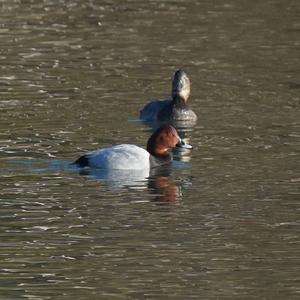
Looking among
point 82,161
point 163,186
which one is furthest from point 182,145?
point 163,186

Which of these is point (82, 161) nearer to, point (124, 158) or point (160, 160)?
point (124, 158)

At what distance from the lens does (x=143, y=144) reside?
1903 cm

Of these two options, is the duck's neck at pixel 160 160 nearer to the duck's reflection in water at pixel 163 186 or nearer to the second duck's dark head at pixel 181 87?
the duck's reflection in water at pixel 163 186

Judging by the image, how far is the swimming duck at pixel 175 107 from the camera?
2116cm

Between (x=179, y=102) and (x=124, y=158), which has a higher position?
(x=124, y=158)

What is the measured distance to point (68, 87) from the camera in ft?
75.3

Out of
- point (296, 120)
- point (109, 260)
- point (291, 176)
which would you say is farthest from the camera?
point (296, 120)

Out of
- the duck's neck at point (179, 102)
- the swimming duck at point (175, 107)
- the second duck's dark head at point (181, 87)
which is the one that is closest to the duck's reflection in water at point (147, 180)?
the swimming duck at point (175, 107)

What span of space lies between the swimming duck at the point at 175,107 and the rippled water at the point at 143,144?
213 millimetres

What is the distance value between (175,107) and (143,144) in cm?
280

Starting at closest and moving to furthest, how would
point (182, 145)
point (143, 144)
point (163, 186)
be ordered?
1. point (163, 186)
2. point (182, 145)
3. point (143, 144)

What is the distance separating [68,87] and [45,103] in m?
1.50

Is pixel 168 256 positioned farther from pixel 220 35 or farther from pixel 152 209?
pixel 220 35

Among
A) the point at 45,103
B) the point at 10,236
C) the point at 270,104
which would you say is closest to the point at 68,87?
the point at 45,103
